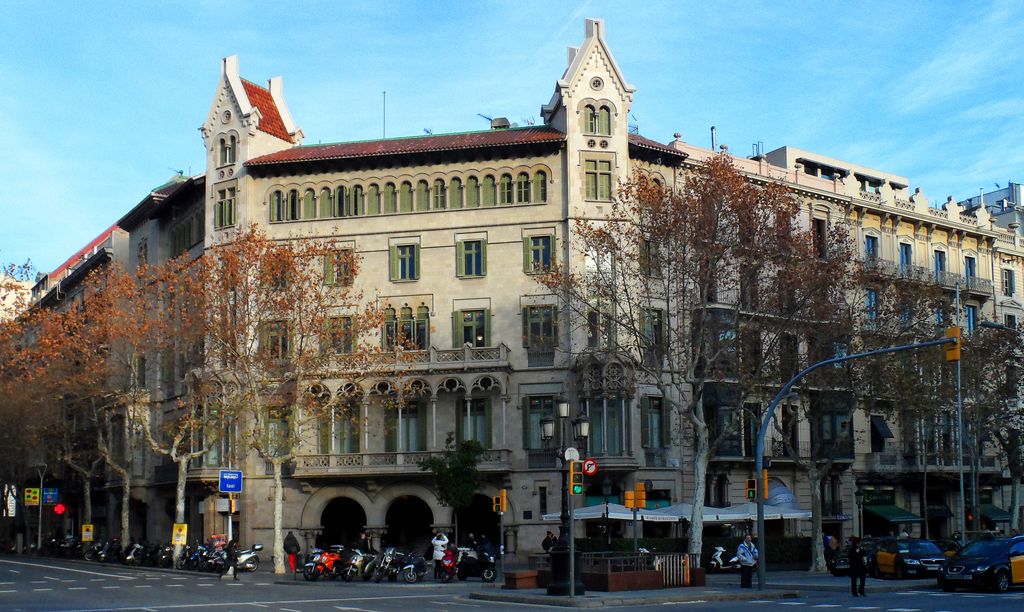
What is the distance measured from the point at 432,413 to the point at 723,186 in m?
18.2

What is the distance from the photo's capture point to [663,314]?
53.2 m

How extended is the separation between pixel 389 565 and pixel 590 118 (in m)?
23.3

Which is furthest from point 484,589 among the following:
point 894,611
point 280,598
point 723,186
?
point 723,186

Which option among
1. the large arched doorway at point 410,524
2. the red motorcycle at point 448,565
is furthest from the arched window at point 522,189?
the red motorcycle at point 448,565

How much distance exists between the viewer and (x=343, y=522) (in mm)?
56625

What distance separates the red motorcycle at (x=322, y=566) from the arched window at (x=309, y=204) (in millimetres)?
19941

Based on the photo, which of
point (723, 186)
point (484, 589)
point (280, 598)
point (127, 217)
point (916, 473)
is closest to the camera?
point (280, 598)

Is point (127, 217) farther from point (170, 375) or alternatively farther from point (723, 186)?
point (723, 186)

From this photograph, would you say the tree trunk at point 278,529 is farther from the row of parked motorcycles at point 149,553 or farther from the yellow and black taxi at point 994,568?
the yellow and black taxi at point 994,568

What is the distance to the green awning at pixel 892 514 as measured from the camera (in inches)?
2349

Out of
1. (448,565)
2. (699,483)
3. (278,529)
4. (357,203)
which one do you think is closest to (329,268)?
(357,203)

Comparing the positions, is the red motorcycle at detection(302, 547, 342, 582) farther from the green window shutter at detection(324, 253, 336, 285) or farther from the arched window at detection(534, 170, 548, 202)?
the arched window at detection(534, 170, 548, 202)

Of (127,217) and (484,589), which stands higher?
(127,217)

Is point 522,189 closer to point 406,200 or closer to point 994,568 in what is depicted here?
point 406,200
